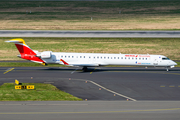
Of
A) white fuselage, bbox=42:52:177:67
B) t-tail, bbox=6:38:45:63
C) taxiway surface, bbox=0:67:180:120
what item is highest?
t-tail, bbox=6:38:45:63

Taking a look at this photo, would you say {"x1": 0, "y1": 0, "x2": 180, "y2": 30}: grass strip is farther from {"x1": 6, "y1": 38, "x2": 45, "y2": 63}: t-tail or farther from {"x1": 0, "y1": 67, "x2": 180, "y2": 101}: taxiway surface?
{"x1": 0, "y1": 67, "x2": 180, "y2": 101}: taxiway surface

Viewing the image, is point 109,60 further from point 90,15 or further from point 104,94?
point 90,15

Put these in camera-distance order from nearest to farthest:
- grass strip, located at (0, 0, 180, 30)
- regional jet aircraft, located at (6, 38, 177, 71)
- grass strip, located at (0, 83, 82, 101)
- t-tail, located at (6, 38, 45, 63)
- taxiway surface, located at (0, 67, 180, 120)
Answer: taxiway surface, located at (0, 67, 180, 120) < grass strip, located at (0, 83, 82, 101) < regional jet aircraft, located at (6, 38, 177, 71) < t-tail, located at (6, 38, 45, 63) < grass strip, located at (0, 0, 180, 30)

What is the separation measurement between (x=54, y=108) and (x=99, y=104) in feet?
14.2

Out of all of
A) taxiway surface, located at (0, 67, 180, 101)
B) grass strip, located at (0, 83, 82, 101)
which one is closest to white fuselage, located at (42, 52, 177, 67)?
taxiway surface, located at (0, 67, 180, 101)

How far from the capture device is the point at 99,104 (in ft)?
82.1

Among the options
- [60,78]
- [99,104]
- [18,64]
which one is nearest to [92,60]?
[60,78]

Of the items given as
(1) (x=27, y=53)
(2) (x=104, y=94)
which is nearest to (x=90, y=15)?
(1) (x=27, y=53)

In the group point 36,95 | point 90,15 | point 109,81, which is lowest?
point 36,95

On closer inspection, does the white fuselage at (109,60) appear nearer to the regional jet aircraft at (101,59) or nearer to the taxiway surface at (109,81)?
the regional jet aircraft at (101,59)

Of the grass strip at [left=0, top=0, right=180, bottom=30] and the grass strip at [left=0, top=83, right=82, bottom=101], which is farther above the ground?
the grass strip at [left=0, top=0, right=180, bottom=30]

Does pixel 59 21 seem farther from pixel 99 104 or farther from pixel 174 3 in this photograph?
pixel 99 104

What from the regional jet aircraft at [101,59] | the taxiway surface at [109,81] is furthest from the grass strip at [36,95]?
the regional jet aircraft at [101,59]

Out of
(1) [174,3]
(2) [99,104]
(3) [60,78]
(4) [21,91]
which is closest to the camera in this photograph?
(2) [99,104]
